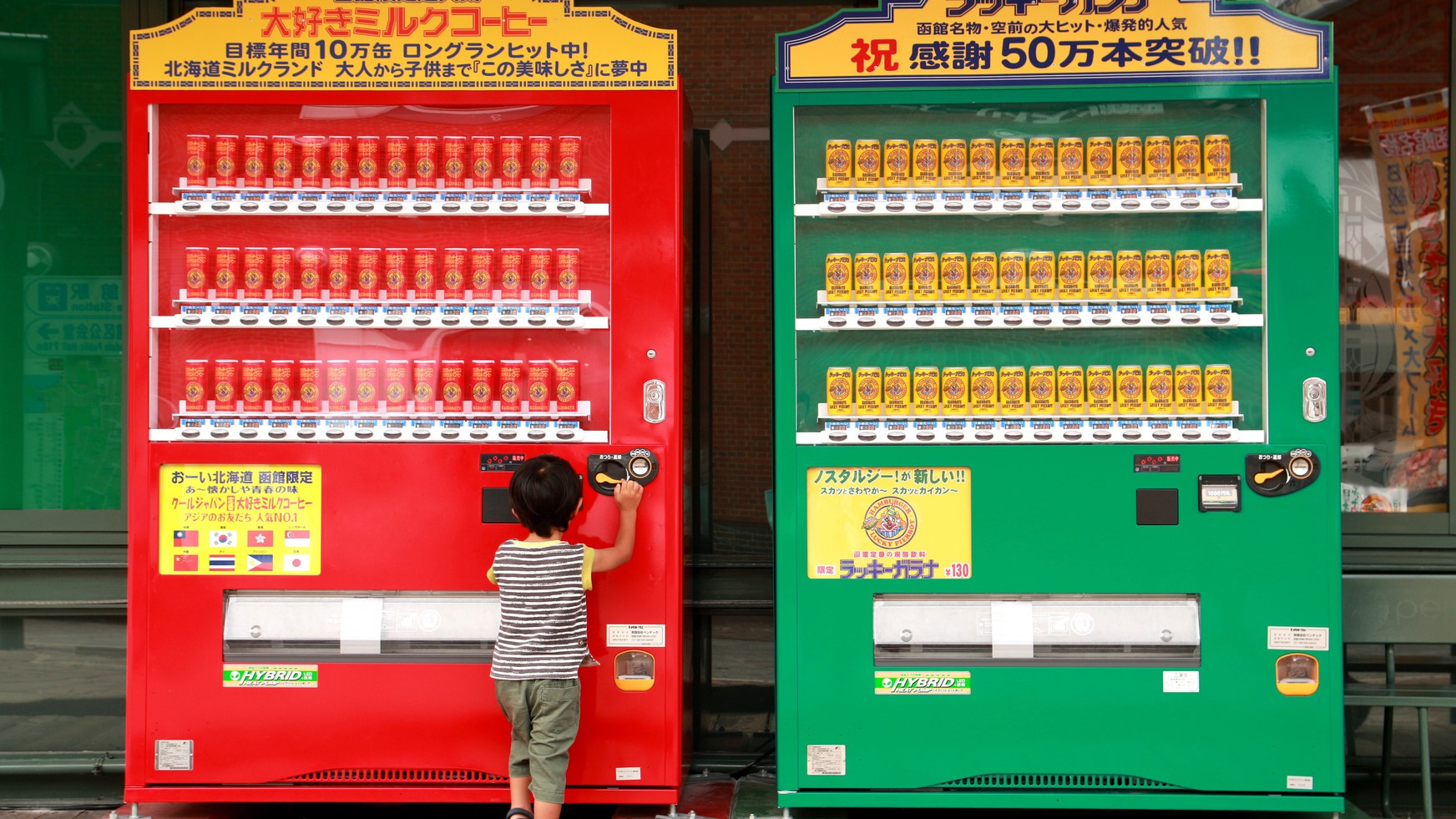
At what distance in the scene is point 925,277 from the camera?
3.35 meters

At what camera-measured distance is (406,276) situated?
11.2 feet

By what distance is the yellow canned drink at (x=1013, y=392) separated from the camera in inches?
131

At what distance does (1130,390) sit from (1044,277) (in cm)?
46

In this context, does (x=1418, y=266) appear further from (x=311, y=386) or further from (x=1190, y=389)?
(x=311, y=386)

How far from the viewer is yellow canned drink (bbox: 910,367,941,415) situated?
3.35 m

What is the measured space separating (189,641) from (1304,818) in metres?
3.69

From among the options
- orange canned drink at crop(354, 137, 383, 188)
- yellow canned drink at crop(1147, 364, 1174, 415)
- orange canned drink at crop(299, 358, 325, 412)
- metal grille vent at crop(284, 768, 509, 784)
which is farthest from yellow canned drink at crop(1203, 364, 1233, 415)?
orange canned drink at crop(299, 358, 325, 412)

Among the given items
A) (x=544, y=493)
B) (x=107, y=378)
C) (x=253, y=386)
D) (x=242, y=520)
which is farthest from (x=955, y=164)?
(x=107, y=378)

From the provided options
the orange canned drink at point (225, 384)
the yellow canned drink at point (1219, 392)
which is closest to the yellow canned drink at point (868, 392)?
the yellow canned drink at point (1219, 392)

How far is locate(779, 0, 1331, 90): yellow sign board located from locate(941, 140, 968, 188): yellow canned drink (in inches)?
8.1

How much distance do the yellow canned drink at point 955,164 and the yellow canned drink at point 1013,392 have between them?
0.63 metres

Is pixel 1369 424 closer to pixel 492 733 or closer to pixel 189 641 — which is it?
A: pixel 492 733

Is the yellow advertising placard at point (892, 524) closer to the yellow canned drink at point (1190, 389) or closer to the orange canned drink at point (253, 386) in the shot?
the yellow canned drink at point (1190, 389)

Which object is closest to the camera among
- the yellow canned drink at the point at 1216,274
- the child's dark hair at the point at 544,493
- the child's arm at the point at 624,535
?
the child's dark hair at the point at 544,493
